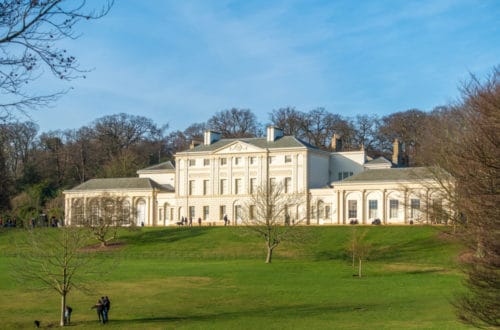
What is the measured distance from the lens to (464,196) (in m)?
16.7

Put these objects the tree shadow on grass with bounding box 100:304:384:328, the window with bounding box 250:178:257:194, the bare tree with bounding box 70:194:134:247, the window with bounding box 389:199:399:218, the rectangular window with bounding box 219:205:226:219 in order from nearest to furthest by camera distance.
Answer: the tree shadow on grass with bounding box 100:304:384:328, the bare tree with bounding box 70:194:134:247, the window with bounding box 389:199:399:218, the window with bounding box 250:178:257:194, the rectangular window with bounding box 219:205:226:219

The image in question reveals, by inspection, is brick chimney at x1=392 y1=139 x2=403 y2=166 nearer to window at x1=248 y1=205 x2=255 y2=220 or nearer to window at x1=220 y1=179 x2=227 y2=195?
window at x1=220 y1=179 x2=227 y2=195

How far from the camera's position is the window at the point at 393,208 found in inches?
2864

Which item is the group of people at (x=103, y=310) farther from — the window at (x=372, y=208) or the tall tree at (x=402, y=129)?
the tall tree at (x=402, y=129)

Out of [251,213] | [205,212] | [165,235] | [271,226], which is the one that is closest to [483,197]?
[271,226]

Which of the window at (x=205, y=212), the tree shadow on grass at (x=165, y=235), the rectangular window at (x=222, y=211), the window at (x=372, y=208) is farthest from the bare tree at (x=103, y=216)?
the window at (x=372, y=208)

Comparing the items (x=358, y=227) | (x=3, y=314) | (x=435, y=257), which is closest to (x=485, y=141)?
(x=3, y=314)

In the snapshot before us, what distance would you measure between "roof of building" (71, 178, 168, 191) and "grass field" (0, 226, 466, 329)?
20.7m

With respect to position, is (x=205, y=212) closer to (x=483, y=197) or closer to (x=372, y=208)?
(x=372, y=208)

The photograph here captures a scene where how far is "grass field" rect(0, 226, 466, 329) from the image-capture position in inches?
1128

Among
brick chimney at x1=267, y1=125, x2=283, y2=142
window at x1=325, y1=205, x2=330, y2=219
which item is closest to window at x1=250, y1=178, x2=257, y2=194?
brick chimney at x1=267, y1=125, x2=283, y2=142

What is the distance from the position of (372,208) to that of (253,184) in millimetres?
14329

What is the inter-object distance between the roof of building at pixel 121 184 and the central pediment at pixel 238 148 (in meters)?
8.61

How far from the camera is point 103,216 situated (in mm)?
68062
